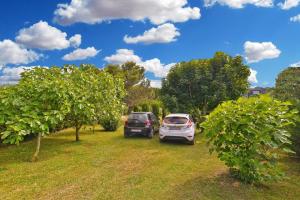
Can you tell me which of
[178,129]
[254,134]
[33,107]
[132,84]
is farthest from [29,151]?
[132,84]

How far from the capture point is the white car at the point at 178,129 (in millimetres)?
14188

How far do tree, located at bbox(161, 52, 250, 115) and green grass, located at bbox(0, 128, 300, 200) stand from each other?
823 cm

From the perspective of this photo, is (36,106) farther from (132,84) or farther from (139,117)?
(132,84)

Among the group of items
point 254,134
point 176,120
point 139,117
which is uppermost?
point 139,117

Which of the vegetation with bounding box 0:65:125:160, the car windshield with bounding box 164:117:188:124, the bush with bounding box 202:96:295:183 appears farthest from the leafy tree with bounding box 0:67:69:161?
the car windshield with bounding box 164:117:188:124

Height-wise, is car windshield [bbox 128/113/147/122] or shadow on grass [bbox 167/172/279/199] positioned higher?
car windshield [bbox 128/113/147/122]

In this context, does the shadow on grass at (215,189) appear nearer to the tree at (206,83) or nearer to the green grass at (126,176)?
the green grass at (126,176)

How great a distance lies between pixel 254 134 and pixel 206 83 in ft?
45.6

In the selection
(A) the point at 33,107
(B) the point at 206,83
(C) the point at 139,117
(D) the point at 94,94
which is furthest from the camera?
(B) the point at 206,83

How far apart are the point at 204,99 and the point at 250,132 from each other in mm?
14026

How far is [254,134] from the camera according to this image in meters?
7.12

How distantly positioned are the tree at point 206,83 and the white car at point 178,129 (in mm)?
6190

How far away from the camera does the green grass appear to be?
22.6ft

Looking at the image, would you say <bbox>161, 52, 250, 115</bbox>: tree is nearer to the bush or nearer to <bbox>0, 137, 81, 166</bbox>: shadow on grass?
<bbox>0, 137, 81, 166</bbox>: shadow on grass
